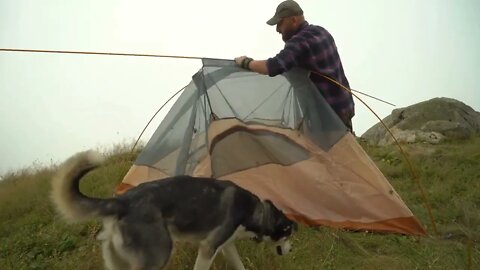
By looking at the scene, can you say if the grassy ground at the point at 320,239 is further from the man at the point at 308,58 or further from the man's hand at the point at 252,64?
the man's hand at the point at 252,64

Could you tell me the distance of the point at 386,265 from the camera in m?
4.17

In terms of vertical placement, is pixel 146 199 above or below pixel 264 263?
above

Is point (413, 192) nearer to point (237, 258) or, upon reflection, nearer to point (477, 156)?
point (477, 156)

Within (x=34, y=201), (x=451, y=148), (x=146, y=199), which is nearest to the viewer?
(x=146, y=199)

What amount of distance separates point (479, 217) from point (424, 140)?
5500 mm

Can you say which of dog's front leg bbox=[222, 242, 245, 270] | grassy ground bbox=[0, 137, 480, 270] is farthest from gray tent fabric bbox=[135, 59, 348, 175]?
dog's front leg bbox=[222, 242, 245, 270]

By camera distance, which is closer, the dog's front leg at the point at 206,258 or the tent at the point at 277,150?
the dog's front leg at the point at 206,258

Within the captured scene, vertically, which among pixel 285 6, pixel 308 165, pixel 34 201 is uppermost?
pixel 285 6

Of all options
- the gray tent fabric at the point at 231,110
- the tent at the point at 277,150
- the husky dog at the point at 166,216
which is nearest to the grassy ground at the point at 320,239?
the tent at the point at 277,150

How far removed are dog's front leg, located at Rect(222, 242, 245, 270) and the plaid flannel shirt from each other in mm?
1763

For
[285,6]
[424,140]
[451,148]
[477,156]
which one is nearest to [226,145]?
[285,6]

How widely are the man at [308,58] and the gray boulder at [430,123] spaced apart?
6032mm

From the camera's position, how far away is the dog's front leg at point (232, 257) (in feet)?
12.8

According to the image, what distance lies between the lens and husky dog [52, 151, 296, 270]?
10.1ft
